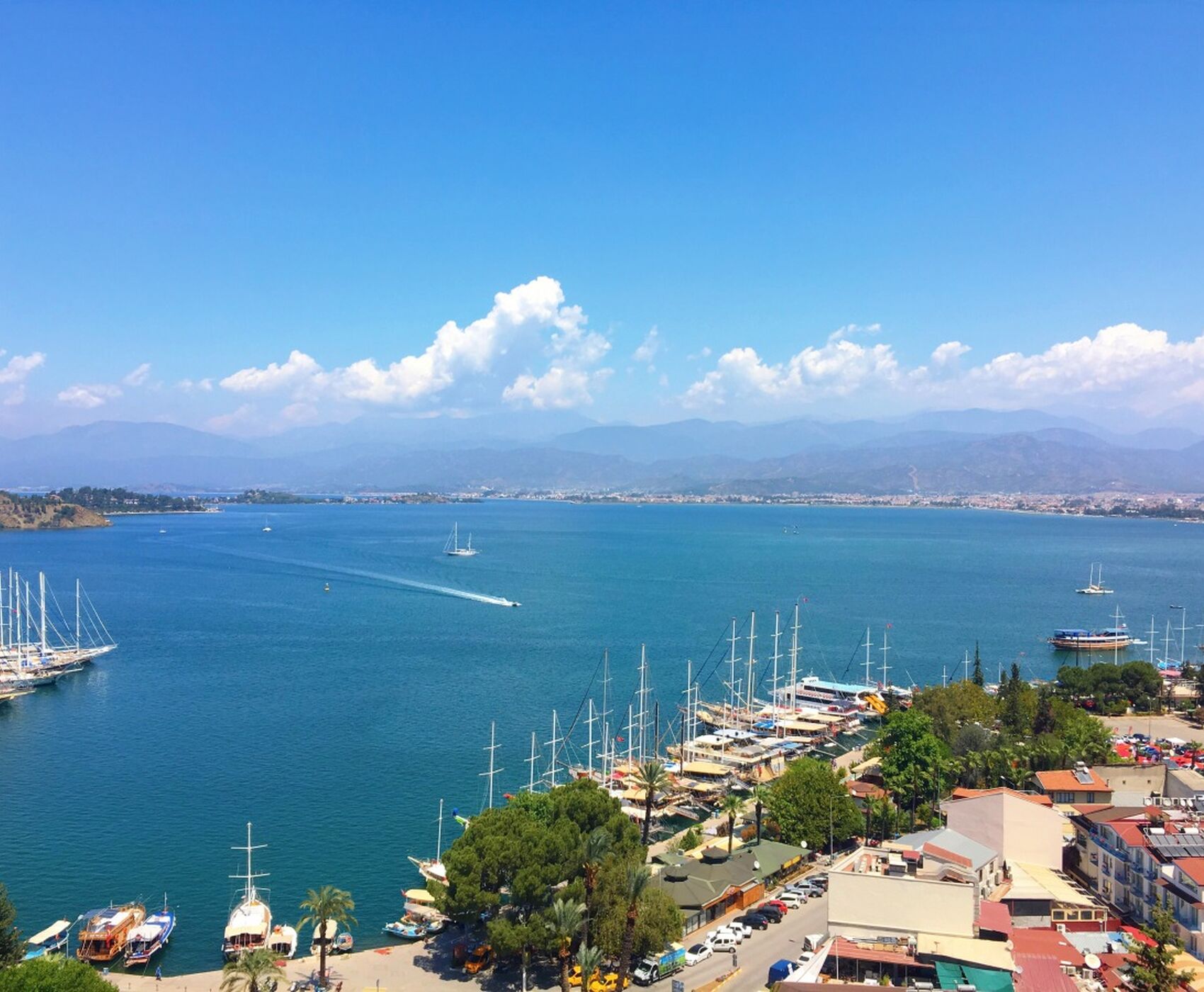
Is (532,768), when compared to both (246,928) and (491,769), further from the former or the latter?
(246,928)

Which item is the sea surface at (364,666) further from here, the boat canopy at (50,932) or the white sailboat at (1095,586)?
the white sailboat at (1095,586)

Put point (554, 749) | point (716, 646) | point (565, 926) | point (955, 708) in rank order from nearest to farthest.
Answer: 1. point (565, 926)
2. point (554, 749)
3. point (955, 708)
4. point (716, 646)

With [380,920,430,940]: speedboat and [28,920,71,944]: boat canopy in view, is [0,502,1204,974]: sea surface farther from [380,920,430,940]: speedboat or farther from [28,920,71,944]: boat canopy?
[28,920,71,944]: boat canopy

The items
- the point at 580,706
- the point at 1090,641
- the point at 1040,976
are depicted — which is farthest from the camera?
the point at 1090,641

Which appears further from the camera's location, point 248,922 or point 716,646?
point 716,646

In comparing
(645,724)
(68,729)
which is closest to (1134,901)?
(645,724)

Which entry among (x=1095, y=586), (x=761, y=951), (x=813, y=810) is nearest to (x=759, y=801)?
(x=813, y=810)

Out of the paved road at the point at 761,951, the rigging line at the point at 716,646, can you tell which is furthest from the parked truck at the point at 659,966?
the rigging line at the point at 716,646
